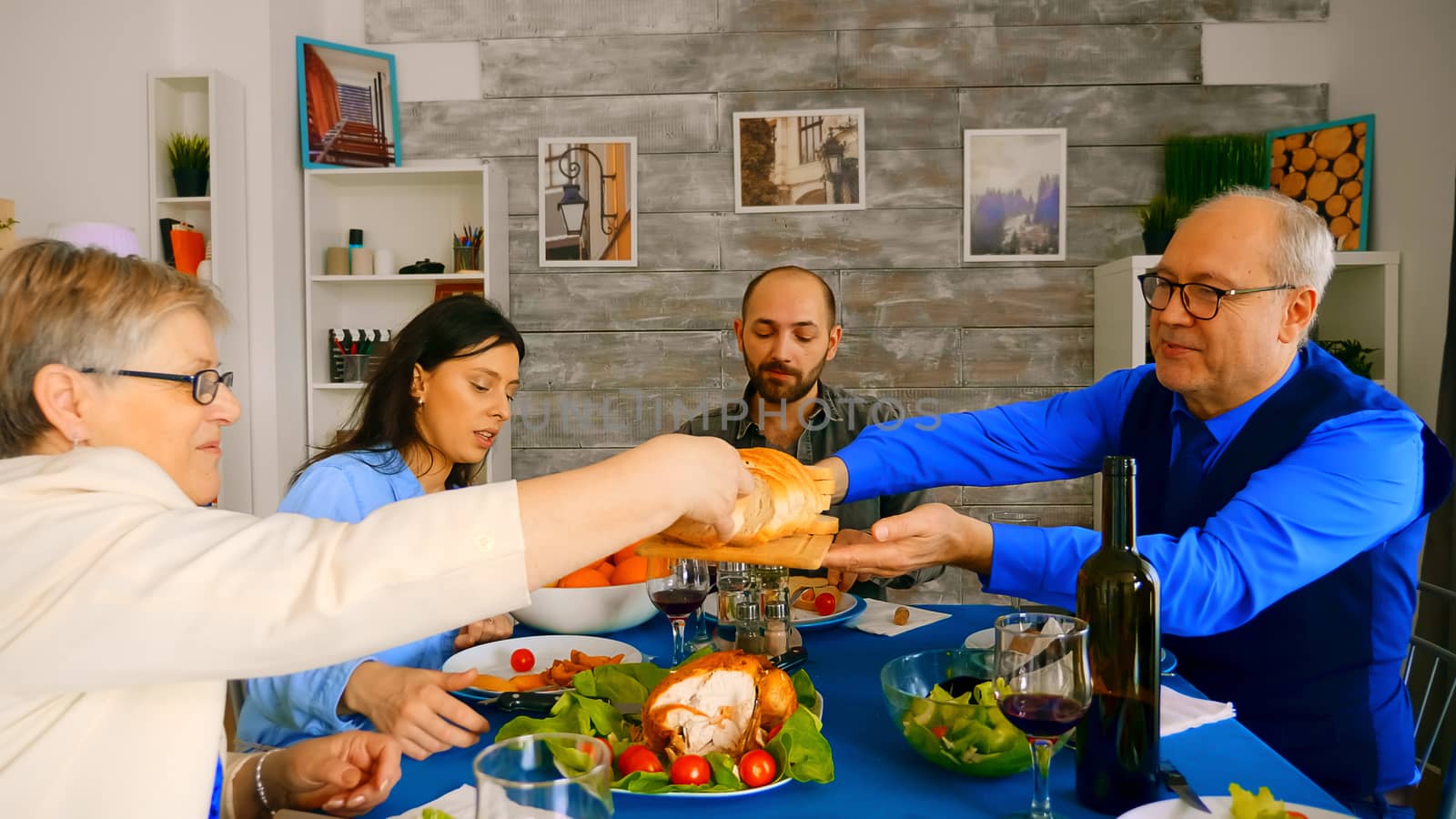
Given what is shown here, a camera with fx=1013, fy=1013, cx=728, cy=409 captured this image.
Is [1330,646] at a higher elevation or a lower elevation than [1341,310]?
lower

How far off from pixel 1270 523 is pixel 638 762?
106cm

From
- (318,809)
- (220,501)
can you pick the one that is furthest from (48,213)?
(318,809)

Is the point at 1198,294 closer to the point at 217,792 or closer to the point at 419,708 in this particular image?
the point at 419,708

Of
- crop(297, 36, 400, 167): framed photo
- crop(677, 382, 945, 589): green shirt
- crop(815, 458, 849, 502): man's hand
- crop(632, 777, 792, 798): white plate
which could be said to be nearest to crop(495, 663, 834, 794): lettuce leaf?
crop(632, 777, 792, 798): white plate

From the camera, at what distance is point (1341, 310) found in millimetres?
3895

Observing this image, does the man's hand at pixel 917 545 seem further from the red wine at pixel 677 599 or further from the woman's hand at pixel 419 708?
the woman's hand at pixel 419 708

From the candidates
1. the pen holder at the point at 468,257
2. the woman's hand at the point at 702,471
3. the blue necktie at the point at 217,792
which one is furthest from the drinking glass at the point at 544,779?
the pen holder at the point at 468,257

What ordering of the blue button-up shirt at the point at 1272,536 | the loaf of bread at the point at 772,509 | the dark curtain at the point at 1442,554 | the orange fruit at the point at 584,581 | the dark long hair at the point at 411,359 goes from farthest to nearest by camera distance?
the dark curtain at the point at 1442,554 < the dark long hair at the point at 411,359 < the orange fruit at the point at 584,581 < the blue button-up shirt at the point at 1272,536 < the loaf of bread at the point at 772,509

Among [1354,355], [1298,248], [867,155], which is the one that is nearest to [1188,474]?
[1298,248]

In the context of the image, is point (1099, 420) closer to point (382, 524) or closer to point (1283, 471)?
point (1283, 471)

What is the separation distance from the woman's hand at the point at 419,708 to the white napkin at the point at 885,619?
847mm

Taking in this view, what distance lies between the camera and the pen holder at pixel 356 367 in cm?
411

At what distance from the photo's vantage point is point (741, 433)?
3180mm

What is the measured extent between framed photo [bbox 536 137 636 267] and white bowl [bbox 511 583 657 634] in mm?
2453
